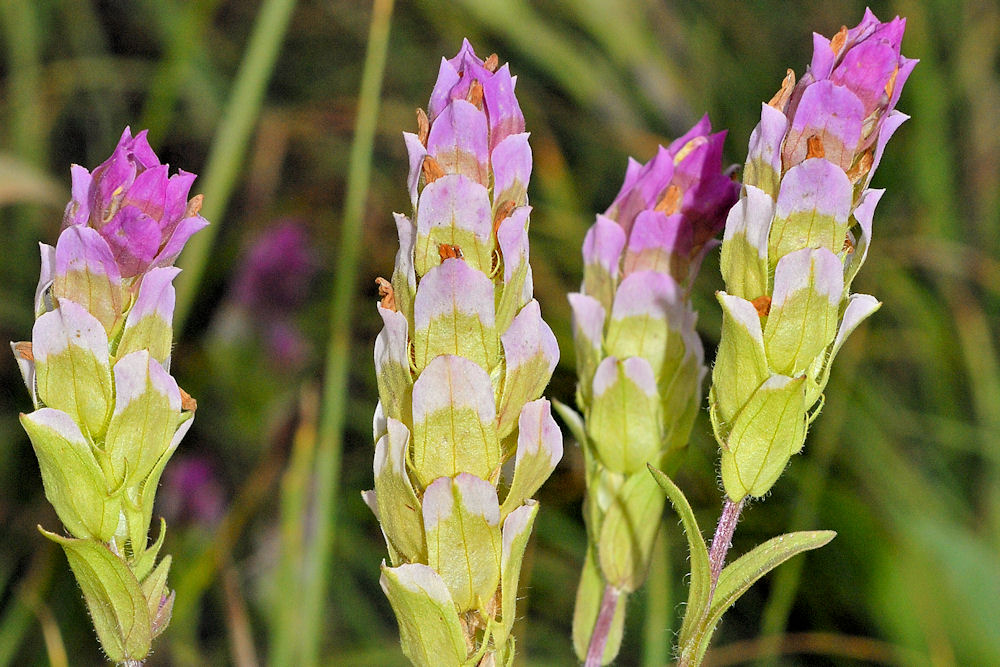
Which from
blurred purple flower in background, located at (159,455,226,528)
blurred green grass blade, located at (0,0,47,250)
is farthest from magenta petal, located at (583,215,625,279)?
blurred green grass blade, located at (0,0,47,250)

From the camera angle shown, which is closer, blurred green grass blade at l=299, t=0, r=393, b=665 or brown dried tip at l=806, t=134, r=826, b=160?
brown dried tip at l=806, t=134, r=826, b=160

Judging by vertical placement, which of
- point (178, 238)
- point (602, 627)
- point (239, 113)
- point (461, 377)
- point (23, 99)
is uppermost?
point (23, 99)

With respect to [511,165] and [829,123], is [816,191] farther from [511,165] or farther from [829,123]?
[511,165]

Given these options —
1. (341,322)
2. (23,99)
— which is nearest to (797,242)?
(341,322)

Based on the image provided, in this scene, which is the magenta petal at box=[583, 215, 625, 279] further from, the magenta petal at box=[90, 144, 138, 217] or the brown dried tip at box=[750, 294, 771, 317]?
the magenta petal at box=[90, 144, 138, 217]

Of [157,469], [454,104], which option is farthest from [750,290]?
[157,469]

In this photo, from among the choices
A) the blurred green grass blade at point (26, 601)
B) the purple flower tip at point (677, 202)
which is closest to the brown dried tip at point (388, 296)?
the purple flower tip at point (677, 202)
